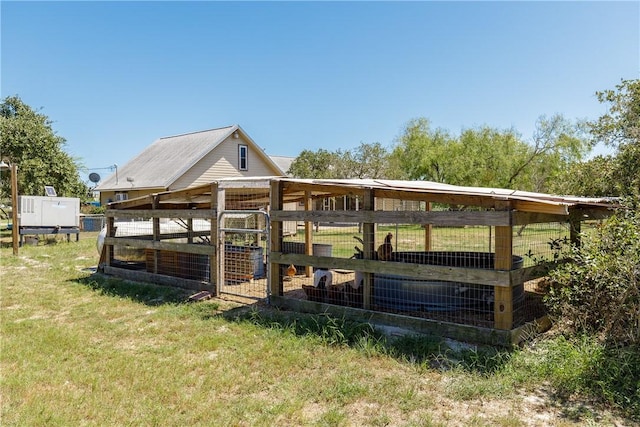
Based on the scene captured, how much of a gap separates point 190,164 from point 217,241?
47.9ft

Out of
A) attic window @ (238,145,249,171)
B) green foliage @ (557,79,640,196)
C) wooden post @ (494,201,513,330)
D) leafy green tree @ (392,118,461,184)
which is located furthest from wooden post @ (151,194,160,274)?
leafy green tree @ (392,118,461,184)

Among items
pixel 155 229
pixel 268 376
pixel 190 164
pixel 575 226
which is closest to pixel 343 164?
pixel 190 164

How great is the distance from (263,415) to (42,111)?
3510cm

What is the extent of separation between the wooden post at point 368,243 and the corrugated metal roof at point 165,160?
16.8m

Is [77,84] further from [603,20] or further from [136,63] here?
[603,20]

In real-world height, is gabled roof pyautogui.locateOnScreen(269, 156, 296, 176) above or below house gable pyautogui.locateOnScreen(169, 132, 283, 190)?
above

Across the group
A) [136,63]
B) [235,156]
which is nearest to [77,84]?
[136,63]

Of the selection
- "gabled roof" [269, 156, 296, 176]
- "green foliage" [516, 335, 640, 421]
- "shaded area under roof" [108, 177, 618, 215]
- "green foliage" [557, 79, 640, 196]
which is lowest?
"green foliage" [516, 335, 640, 421]

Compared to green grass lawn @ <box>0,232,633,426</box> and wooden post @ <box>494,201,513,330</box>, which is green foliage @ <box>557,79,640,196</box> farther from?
green grass lawn @ <box>0,232,633,426</box>

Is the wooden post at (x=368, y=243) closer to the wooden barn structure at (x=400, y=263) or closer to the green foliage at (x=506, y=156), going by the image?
the wooden barn structure at (x=400, y=263)

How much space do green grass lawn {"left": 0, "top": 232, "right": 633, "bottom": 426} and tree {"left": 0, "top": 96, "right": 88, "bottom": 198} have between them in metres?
18.6

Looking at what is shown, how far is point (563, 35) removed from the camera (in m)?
10.2

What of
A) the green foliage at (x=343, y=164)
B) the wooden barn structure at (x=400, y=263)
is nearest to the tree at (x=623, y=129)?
the wooden barn structure at (x=400, y=263)

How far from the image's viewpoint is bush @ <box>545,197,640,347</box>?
393cm
